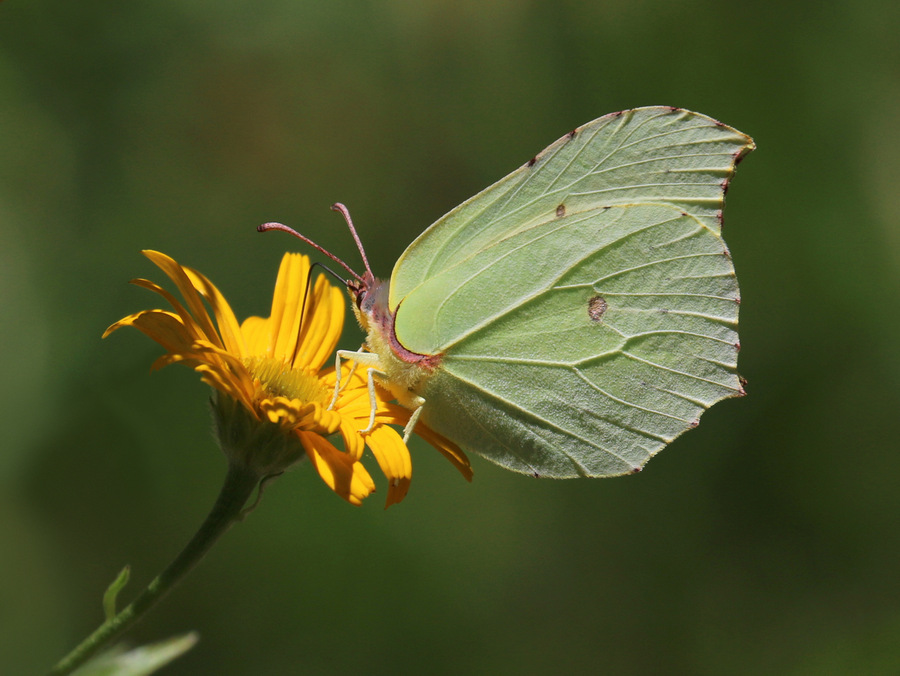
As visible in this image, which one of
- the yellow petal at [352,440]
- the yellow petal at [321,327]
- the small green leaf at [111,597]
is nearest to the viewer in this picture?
the small green leaf at [111,597]

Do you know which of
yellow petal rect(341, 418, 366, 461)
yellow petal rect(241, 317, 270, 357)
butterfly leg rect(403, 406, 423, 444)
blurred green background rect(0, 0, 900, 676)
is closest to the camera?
yellow petal rect(341, 418, 366, 461)

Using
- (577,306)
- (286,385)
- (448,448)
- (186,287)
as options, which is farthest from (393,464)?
(577,306)

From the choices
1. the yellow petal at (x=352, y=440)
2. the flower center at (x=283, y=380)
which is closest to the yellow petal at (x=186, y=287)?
the flower center at (x=283, y=380)

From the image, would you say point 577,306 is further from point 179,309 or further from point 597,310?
point 179,309

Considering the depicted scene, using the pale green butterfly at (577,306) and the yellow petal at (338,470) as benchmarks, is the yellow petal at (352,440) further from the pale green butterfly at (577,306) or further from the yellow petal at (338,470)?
the pale green butterfly at (577,306)

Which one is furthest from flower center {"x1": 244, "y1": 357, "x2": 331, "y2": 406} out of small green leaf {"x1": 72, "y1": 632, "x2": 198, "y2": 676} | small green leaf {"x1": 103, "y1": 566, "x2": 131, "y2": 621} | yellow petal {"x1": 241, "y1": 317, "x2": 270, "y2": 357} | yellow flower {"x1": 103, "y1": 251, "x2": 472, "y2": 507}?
small green leaf {"x1": 72, "y1": 632, "x2": 198, "y2": 676}

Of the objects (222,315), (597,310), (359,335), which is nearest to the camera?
(222,315)

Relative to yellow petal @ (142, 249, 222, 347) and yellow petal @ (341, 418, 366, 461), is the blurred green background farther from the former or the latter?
yellow petal @ (341, 418, 366, 461)
